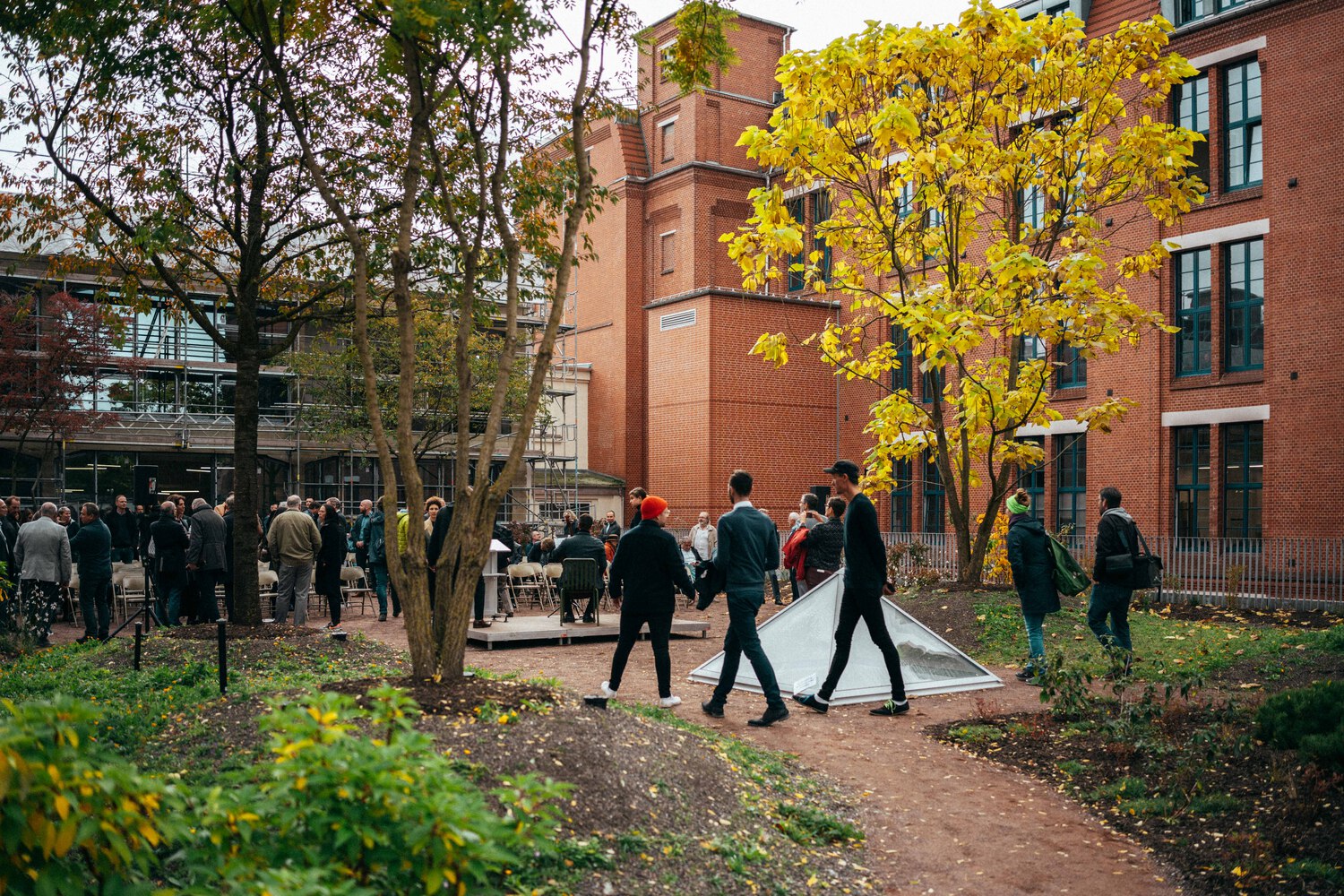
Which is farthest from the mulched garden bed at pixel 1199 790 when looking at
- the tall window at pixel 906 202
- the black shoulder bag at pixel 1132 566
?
the tall window at pixel 906 202

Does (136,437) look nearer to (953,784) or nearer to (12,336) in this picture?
(12,336)

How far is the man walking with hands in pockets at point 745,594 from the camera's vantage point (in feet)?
30.4

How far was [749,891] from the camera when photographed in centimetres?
508

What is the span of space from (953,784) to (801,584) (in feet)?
26.1

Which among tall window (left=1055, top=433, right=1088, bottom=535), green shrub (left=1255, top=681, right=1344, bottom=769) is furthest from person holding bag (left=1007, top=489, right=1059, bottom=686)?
tall window (left=1055, top=433, right=1088, bottom=535)

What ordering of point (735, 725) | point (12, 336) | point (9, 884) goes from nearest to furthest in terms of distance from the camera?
point (9, 884), point (735, 725), point (12, 336)

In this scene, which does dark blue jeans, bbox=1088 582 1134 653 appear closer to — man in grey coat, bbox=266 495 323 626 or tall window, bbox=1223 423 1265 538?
man in grey coat, bbox=266 495 323 626

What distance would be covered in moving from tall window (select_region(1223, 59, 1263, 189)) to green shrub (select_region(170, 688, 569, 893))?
86.9 feet

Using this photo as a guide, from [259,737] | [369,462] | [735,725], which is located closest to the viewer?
[259,737]

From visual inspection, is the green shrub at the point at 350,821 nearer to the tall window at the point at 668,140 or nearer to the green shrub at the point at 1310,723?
the green shrub at the point at 1310,723

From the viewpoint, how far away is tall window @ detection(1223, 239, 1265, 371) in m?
24.8

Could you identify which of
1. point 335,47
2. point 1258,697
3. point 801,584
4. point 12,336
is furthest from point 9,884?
point 12,336

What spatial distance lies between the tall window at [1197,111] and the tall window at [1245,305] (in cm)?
195

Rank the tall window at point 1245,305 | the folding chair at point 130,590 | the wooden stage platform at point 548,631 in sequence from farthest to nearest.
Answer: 1. the tall window at point 1245,305
2. the folding chair at point 130,590
3. the wooden stage platform at point 548,631
